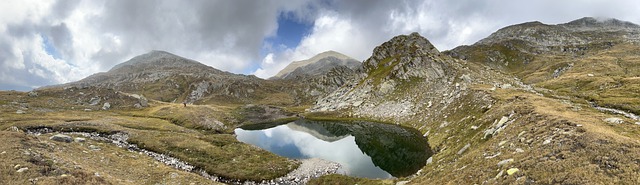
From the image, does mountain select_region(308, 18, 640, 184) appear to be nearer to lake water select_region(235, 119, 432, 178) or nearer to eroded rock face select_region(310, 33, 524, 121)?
eroded rock face select_region(310, 33, 524, 121)

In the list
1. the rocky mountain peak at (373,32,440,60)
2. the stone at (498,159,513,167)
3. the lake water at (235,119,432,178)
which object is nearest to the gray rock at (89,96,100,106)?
the lake water at (235,119,432,178)

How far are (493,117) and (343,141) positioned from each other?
3780cm

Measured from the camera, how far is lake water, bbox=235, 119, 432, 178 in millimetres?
49219

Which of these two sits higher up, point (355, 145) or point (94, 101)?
point (94, 101)

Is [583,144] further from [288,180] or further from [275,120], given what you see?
[275,120]

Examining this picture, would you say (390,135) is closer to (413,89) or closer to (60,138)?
(413,89)

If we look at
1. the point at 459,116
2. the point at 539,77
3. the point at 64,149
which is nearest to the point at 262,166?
the point at 64,149

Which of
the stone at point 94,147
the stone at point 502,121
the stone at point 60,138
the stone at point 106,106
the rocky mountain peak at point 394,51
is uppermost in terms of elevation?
the rocky mountain peak at point 394,51

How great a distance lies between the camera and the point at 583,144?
74.6 ft

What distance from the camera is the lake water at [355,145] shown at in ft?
161

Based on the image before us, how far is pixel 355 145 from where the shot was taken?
228 ft

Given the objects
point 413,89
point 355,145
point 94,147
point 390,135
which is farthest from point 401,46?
point 94,147

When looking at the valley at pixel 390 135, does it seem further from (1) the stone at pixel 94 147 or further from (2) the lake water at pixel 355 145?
(2) the lake water at pixel 355 145

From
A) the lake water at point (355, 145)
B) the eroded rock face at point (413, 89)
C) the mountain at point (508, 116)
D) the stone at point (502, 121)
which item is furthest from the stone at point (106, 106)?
the stone at point (502, 121)
